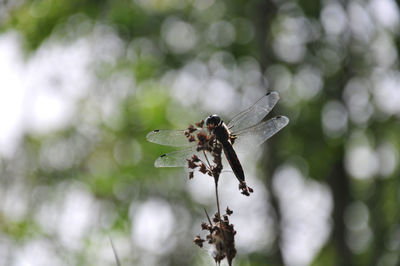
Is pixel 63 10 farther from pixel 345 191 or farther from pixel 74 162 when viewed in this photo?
pixel 345 191

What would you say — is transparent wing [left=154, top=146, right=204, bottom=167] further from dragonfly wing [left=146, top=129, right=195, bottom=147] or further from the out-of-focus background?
the out-of-focus background

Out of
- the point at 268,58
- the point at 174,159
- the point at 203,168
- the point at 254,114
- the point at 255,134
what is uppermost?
the point at 268,58

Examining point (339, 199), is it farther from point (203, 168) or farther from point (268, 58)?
point (203, 168)

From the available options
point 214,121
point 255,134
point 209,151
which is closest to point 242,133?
point 255,134

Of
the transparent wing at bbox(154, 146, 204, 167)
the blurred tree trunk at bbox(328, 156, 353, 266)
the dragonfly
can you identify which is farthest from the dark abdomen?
the blurred tree trunk at bbox(328, 156, 353, 266)

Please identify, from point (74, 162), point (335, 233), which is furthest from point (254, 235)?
point (74, 162)

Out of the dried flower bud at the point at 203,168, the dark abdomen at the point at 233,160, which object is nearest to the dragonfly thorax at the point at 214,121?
the dark abdomen at the point at 233,160

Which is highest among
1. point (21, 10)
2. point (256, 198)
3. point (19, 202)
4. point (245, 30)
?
point (245, 30)
